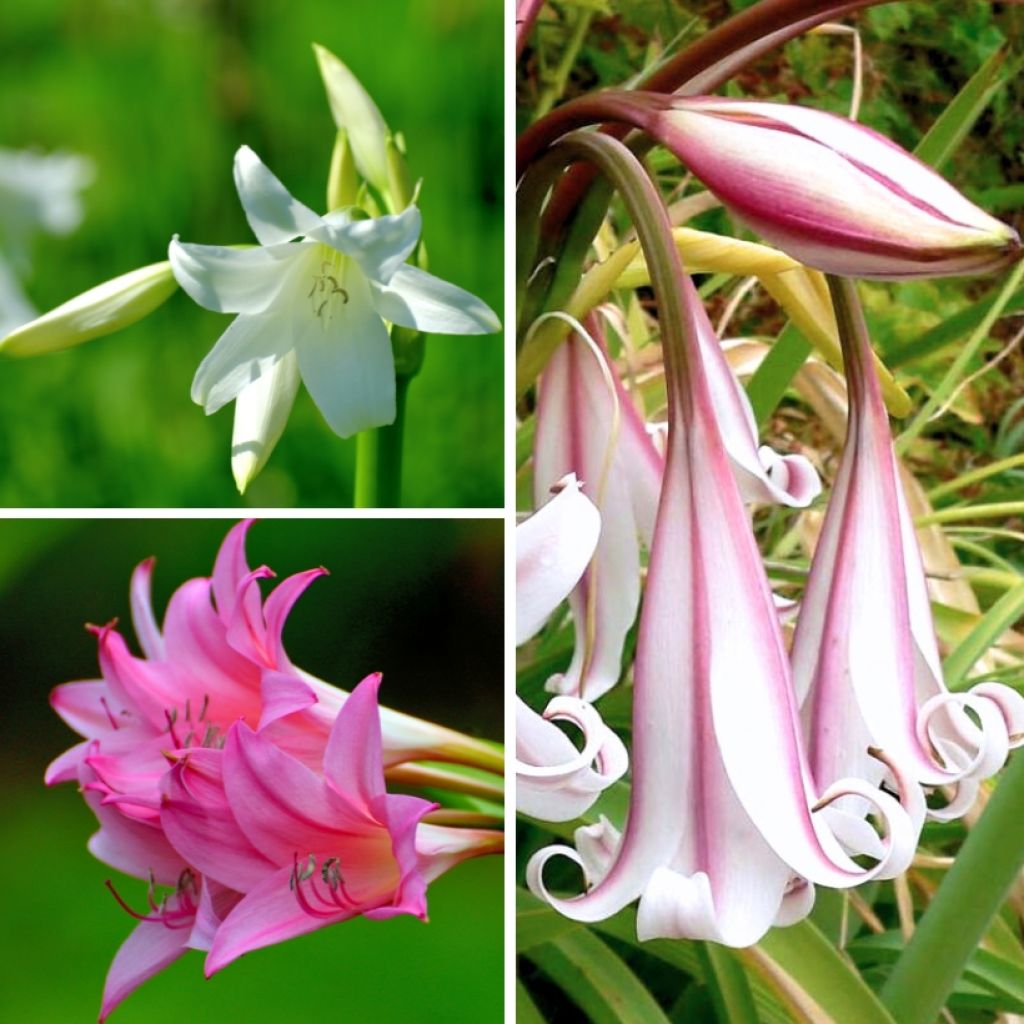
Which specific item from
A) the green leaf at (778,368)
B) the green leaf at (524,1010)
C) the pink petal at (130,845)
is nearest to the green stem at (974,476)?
the green leaf at (778,368)

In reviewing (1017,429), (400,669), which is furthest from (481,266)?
(1017,429)

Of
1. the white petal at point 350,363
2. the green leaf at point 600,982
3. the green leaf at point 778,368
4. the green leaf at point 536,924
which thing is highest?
the white petal at point 350,363

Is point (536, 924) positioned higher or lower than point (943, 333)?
lower

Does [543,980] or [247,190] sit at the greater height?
[247,190]

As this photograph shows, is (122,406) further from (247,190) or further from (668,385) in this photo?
(668,385)

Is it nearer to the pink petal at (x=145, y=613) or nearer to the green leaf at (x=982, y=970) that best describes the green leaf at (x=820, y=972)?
the green leaf at (x=982, y=970)

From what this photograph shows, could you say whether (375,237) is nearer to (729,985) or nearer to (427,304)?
(427,304)

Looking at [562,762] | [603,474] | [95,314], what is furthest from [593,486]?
[95,314]
